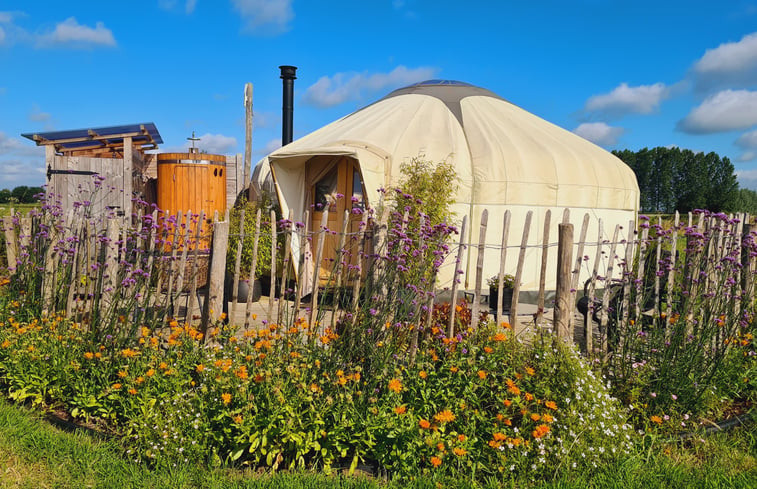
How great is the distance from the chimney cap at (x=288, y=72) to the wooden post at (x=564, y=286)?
8043 millimetres

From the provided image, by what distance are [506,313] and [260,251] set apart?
11.2ft

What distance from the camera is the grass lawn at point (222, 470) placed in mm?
2576

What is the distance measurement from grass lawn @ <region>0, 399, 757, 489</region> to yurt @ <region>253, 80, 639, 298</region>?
4080 mm

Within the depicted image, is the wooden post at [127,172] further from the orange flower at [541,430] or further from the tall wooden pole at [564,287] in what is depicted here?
the orange flower at [541,430]

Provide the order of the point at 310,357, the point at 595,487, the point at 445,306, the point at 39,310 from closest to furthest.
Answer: the point at 595,487, the point at 310,357, the point at 39,310, the point at 445,306

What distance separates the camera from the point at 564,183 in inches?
309

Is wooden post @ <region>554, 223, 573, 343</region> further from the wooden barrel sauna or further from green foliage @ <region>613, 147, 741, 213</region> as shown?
green foliage @ <region>613, 147, 741, 213</region>

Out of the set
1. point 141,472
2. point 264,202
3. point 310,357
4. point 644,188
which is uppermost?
point 644,188

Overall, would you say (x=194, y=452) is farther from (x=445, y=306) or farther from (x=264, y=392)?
(x=445, y=306)

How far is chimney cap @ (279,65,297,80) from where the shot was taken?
34.8 ft

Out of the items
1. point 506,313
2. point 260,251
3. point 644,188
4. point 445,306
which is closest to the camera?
point 445,306

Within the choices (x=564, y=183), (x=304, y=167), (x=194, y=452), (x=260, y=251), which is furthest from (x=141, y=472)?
(x=564, y=183)

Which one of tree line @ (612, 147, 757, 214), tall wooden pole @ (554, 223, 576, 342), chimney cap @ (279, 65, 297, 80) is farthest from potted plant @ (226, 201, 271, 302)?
tree line @ (612, 147, 757, 214)

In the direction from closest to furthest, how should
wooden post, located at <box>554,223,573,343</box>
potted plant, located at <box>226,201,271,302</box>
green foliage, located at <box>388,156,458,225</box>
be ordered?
wooden post, located at <box>554,223,573,343</box> < green foliage, located at <box>388,156,458,225</box> < potted plant, located at <box>226,201,271,302</box>
